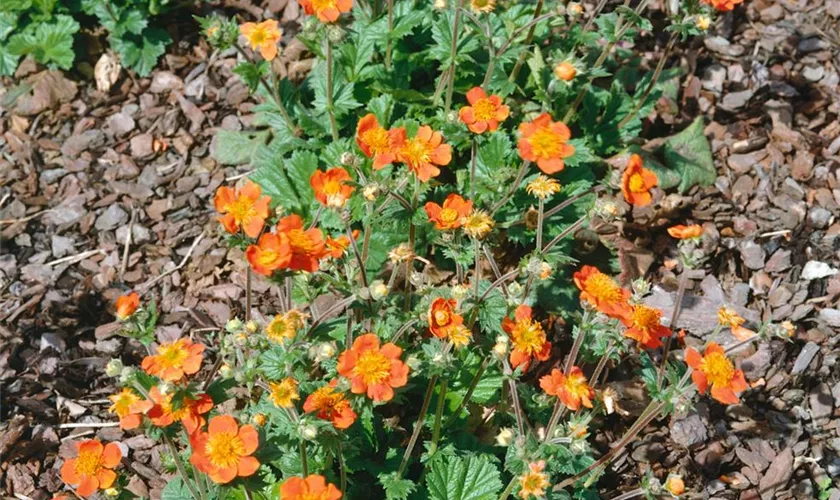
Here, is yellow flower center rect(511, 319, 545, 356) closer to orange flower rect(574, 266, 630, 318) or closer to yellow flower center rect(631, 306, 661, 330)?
orange flower rect(574, 266, 630, 318)

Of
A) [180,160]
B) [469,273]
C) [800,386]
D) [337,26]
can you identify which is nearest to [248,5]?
[180,160]

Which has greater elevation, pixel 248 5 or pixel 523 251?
pixel 248 5

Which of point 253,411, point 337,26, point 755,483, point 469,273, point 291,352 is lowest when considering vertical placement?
point 755,483

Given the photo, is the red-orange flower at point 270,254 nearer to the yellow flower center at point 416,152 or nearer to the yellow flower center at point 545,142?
the yellow flower center at point 416,152

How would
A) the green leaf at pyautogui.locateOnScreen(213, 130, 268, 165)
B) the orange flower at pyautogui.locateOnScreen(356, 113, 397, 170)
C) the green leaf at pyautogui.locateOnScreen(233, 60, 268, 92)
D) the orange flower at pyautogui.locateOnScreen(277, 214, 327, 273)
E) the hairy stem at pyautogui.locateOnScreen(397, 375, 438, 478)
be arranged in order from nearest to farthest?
1. the orange flower at pyautogui.locateOnScreen(277, 214, 327, 273)
2. the hairy stem at pyautogui.locateOnScreen(397, 375, 438, 478)
3. the orange flower at pyautogui.locateOnScreen(356, 113, 397, 170)
4. the green leaf at pyautogui.locateOnScreen(233, 60, 268, 92)
5. the green leaf at pyautogui.locateOnScreen(213, 130, 268, 165)

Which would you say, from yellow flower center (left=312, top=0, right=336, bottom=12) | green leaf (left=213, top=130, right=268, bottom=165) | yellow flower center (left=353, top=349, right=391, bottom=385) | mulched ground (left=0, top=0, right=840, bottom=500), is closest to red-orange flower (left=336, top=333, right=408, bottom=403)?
yellow flower center (left=353, top=349, right=391, bottom=385)

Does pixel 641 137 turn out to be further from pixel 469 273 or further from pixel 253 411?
pixel 253 411
